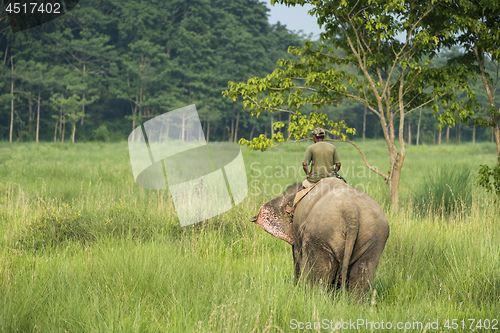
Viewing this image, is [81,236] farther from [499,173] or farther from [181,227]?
[499,173]

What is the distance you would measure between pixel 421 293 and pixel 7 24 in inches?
2026

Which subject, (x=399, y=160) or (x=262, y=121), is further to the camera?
(x=262, y=121)

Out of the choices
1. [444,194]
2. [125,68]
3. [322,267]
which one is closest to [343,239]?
[322,267]

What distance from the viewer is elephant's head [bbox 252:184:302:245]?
5215 mm

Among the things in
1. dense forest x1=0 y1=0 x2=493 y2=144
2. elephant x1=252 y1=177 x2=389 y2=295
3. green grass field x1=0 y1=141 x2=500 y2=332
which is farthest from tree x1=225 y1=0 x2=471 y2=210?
dense forest x1=0 y1=0 x2=493 y2=144

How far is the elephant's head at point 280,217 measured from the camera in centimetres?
521

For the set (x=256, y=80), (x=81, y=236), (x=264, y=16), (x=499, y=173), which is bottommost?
(x=81, y=236)

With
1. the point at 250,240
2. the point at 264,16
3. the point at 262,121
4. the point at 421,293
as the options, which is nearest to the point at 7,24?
the point at 262,121

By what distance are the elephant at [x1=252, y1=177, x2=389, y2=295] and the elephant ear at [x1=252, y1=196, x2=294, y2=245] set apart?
74 centimetres

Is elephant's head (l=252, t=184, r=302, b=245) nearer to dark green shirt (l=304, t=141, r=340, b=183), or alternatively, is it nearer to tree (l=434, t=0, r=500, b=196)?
dark green shirt (l=304, t=141, r=340, b=183)

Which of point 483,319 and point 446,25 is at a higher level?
point 446,25

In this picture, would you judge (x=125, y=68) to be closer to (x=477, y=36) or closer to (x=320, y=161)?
(x=477, y=36)

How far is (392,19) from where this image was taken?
9422mm

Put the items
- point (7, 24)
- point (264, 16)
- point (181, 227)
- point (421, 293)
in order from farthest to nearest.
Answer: point (264, 16) → point (7, 24) → point (181, 227) → point (421, 293)
